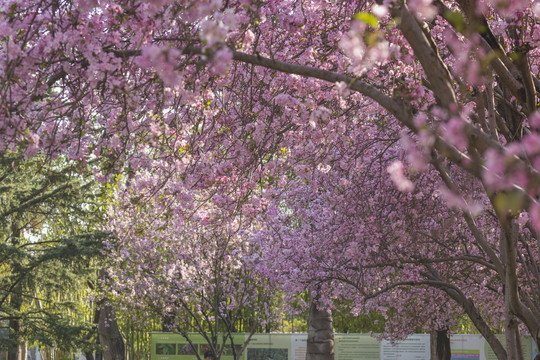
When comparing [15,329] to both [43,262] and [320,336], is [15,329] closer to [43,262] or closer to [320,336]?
[43,262]

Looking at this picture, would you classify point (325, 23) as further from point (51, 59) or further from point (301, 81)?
point (51, 59)

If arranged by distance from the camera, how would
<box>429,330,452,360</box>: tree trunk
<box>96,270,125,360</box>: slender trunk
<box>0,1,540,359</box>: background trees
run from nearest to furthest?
<box>0,1,540,359</box>: background trees
<box>429,330,452,360</box>: tree trunk
<box>96,270,125,360</box>: slender trunk

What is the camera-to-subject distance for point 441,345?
22953 mm

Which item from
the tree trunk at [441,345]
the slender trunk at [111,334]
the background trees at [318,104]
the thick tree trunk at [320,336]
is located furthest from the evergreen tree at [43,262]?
the tree trunk at [441,345]

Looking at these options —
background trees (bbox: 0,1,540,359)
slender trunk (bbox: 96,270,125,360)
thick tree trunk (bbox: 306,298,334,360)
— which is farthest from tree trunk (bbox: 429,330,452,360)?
slender trunk (bbox: 96,270,125,360)

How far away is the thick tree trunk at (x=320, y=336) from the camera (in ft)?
59.8

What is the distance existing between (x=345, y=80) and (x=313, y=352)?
1440cm

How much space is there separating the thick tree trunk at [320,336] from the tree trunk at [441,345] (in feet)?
20.0

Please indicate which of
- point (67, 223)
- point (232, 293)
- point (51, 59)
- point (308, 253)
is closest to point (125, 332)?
point (67, 223)

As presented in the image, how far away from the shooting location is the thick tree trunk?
1823cm

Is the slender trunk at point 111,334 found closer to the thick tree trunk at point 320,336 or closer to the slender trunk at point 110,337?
the slender trunk at point 110,337

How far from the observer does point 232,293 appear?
19.1m

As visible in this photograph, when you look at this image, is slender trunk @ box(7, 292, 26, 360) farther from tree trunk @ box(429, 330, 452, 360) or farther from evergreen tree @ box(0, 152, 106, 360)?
tree trunk @ box(429, 330, 452, 360)

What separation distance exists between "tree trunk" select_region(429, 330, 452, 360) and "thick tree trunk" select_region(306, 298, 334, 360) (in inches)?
240
